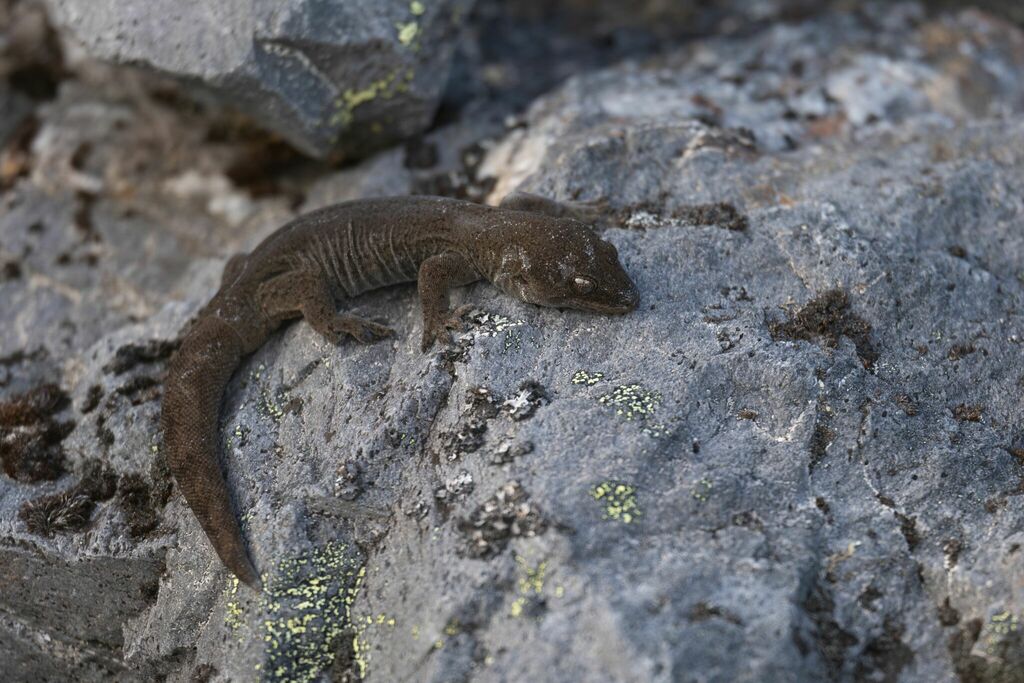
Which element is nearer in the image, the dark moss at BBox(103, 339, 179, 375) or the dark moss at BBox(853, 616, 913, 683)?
the dark moss at BBox(853, 616, 913, 683)

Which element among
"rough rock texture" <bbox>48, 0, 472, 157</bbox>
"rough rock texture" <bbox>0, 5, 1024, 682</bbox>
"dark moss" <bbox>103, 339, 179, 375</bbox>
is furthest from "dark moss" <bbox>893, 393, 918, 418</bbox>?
"dark moss" <bbox>103, 339, 179, 375</bbox>

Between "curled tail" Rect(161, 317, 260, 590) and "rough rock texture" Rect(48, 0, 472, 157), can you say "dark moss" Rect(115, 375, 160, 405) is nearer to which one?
"curled tail" Rect(161, 317, 260, 590)

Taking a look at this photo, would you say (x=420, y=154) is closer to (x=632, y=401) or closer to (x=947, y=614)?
(x=632, y=401)

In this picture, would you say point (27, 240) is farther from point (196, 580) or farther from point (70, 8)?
point (196, 580)

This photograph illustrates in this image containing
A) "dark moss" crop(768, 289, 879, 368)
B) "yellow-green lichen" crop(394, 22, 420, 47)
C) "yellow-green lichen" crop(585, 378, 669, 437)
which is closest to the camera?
"yellow-green lichen" crop(585, 378, 669, 437)

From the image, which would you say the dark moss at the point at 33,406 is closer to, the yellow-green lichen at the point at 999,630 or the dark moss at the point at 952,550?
Answer: the dark moss at the point at 952,550

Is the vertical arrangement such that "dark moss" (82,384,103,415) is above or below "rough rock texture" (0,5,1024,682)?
below
